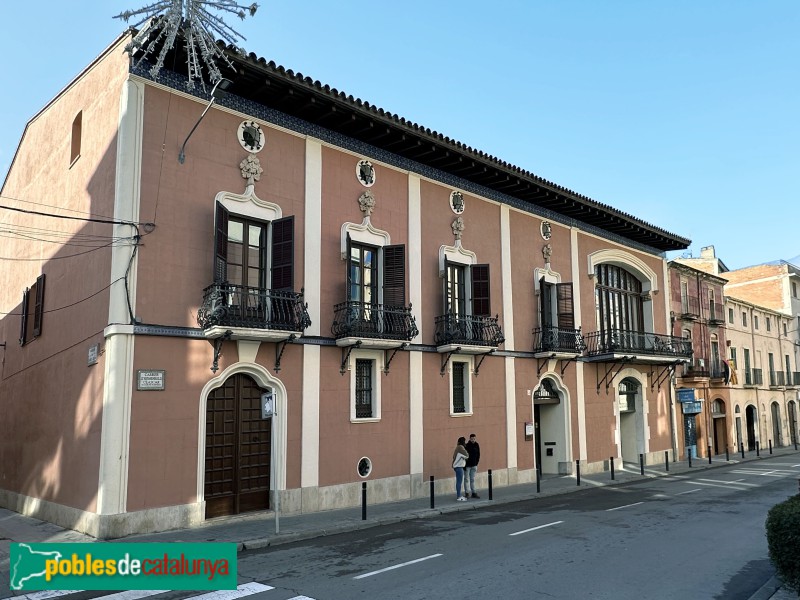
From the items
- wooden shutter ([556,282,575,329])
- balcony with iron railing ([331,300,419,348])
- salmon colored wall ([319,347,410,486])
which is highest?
wooden shutter ([556,282,575,329])

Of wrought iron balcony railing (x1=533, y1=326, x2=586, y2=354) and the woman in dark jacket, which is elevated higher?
wrought iron balcony railing (x1=533, y1=326, x2=586, y2=354)

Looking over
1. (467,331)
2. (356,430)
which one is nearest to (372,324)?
(356,430)

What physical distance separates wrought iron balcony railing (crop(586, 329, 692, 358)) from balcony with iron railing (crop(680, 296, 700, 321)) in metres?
2.89

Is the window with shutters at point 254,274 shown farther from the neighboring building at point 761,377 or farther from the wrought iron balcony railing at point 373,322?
the neighboring building at point 761,377

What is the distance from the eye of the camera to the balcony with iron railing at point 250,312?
12820mm

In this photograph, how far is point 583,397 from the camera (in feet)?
77.4

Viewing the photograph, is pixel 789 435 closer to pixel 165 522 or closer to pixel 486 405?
pixel 486 405

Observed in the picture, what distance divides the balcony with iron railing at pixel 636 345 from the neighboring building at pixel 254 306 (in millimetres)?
2006

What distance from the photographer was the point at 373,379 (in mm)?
16547

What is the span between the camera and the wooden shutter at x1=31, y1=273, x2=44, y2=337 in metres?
16.8

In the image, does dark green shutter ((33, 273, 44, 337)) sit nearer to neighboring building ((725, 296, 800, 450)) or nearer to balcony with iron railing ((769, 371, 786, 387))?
neighboring building ((725, 296, 800, 450))

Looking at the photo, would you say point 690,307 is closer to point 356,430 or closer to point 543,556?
point 356,430

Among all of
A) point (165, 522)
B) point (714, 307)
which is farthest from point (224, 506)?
point (714, 307)

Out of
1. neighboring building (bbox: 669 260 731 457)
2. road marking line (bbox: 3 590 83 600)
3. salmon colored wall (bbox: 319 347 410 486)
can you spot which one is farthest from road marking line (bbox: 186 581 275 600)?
neighboring building (bbox: 669 260 731 457)
